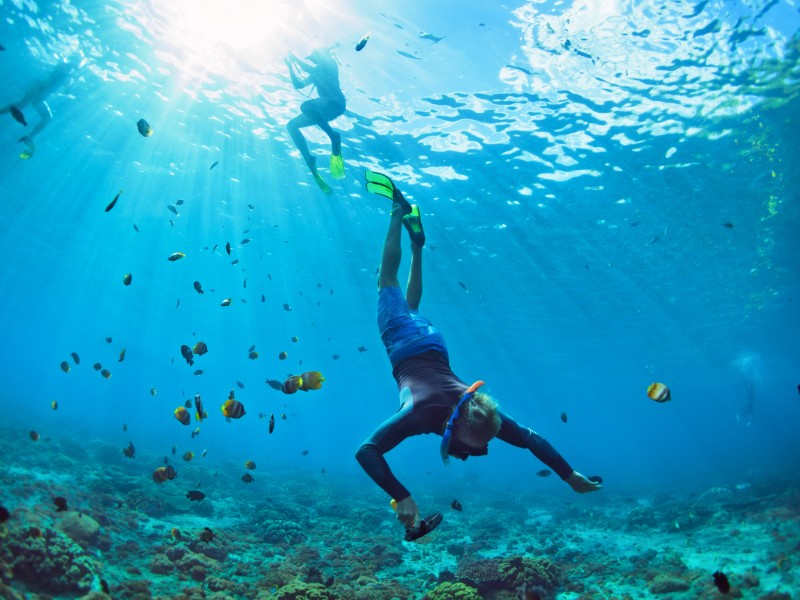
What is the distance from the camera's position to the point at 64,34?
1435 centimetres

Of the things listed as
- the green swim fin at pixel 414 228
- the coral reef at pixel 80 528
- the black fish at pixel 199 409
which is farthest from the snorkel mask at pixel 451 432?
the coral reef at pixel 80 528

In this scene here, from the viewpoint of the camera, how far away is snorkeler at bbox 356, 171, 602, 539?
3.84 m

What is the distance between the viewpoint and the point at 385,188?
7160mm

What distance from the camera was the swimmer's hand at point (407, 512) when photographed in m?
3.63

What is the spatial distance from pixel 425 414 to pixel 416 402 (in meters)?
0.16

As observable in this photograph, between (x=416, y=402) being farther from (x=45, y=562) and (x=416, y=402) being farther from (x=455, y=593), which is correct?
(x=45, y=562)

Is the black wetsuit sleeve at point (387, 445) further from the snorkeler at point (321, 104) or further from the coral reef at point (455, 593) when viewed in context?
the snorkeler at point (321, 104)

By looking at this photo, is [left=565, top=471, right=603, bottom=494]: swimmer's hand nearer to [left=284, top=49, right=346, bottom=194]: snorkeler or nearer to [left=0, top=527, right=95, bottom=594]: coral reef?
[left=0, top=527, right=95, bottom=594]: coral reef

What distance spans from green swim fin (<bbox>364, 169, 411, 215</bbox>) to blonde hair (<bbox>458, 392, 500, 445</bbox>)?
4105 mm

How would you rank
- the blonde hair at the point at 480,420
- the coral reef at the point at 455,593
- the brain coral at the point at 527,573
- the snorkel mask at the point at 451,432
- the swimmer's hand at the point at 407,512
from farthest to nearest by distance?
the brain coral at the point at 527,573
the coral reef at the point at 455,593
the snorkel mask at the point at 451,432
the blonde hair at the point at 480,420
the swimmer's hand at the point at 407,512

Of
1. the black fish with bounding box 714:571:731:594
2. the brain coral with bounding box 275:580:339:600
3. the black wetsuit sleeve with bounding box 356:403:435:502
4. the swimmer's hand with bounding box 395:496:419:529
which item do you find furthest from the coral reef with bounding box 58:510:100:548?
the black fish with bounding box 714:571:731:594

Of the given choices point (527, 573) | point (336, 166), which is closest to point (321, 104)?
point (336, 166)

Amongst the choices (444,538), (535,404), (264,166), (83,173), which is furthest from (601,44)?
(535,404)

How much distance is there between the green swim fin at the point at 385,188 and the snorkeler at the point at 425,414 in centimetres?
87
